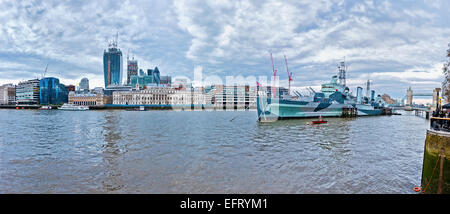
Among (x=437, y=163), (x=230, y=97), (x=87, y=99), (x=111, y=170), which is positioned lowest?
(x=111, y=170)

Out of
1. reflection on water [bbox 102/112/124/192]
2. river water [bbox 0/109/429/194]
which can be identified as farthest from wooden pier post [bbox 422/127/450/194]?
reflection on water [bbox 102/112/124/192]

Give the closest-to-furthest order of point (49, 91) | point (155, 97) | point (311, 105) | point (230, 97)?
point (311, 105) → point (155, 97) → point (49, 91) → point (230, 97)

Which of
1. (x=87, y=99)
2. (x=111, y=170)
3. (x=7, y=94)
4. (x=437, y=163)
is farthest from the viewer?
(x=7, y=94)

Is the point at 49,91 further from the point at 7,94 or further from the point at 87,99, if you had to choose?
the point at 7,94

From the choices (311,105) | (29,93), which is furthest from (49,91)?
(311,105)

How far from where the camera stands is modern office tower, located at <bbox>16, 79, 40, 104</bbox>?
6860 inches

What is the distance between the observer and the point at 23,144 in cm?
2195

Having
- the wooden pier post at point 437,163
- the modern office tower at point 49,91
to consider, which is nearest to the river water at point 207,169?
the wooden pier post at point 437,163

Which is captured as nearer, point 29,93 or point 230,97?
point 29,93

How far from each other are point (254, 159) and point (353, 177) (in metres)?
5.85

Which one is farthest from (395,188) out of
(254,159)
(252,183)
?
(254,159)

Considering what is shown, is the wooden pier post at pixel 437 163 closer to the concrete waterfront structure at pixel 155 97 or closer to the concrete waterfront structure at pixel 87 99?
the concrete waterfront structure at pixel 155 97

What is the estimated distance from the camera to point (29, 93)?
176 metres
